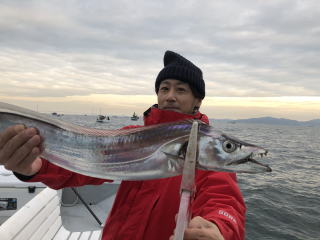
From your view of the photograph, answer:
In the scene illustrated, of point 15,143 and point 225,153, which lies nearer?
point 225,153

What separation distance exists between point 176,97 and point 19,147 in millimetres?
1842

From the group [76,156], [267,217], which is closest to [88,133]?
[76,156]

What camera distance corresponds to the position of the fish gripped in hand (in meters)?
2.14

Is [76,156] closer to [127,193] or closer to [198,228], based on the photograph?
[127,193]

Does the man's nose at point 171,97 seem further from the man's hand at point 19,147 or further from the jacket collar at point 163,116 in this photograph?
the man's hand at point 19,147

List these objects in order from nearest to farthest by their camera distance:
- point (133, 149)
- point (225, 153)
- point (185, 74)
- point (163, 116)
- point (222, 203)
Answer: point (225, 153), point (222, 203), point (133, 149), point (163, 116), point (185, 74)

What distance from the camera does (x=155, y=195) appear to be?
274 cm

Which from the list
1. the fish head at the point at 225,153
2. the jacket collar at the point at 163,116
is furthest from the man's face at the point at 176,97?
the fish head at the point at 225,153

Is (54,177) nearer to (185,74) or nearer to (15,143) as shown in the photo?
(15,143)

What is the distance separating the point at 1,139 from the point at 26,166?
1.07 ft

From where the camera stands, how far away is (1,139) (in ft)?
7.64

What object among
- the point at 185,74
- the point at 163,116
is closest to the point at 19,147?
the point at 163,116

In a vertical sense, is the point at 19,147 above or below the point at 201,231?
above

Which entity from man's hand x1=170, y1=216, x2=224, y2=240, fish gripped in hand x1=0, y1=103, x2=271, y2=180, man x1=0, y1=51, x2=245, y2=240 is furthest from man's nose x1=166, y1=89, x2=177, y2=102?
man's hand x1=170, y1=216, x2=224, y2=240
